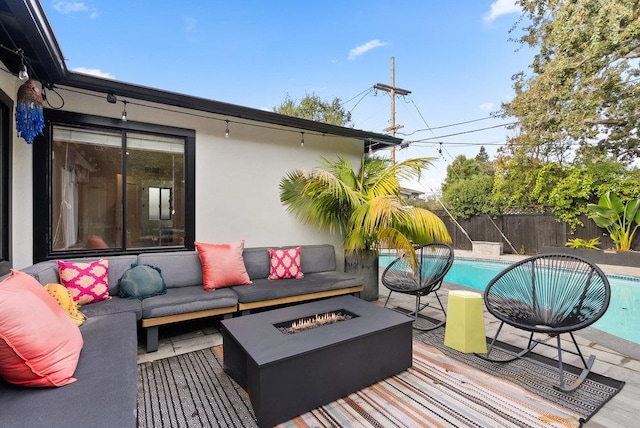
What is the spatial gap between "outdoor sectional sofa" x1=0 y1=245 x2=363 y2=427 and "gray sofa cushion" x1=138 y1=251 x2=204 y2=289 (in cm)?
1

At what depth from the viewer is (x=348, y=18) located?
7.56 meters

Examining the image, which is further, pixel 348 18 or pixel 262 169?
pixel 348 18

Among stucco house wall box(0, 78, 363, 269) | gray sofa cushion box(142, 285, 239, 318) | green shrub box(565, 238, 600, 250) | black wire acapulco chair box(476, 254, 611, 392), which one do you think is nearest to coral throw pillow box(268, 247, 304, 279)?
stucco house wall box(0, 78, 363, 269)

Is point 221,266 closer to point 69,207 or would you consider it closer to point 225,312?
point 225,312

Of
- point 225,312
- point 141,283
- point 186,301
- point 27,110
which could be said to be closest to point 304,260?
point 225,312

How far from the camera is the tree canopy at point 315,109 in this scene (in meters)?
13.6

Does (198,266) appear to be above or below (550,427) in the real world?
above

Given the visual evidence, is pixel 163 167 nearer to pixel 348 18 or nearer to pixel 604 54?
pixel 348 18

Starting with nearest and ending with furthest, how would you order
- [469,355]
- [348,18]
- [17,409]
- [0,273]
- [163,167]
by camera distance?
[17,409] → [0,273] → [469,355] → [163,167] → [348,18]

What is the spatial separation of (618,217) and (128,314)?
1031cm

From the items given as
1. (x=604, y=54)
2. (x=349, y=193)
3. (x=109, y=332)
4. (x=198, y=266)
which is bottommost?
(x=109, y=332)

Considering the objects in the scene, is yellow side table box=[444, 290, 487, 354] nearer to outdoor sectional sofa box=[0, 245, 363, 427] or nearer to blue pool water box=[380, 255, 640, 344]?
outdoor sectional sofa box=[0, 245, 363, 427]

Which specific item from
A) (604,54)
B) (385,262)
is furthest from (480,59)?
(385,262)

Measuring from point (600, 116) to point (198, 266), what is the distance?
33.5 ft
